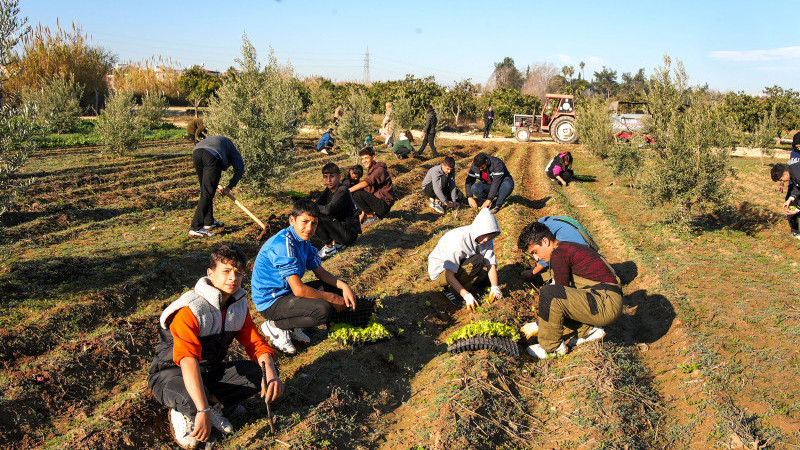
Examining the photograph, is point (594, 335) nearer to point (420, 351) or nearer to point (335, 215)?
point (420, 351)

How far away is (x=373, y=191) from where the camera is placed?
9.54 meters

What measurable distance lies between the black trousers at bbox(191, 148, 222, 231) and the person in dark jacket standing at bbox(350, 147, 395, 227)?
7.86 feet

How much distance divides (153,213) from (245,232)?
2.51 meters

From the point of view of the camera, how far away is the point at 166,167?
48.7 ft

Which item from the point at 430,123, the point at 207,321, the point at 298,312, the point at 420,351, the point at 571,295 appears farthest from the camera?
the point at 430,123

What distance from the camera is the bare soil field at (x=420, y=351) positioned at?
3893mm

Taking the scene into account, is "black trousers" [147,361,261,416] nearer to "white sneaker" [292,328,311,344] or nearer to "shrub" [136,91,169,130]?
"white sneaker" [292,328,311,344]

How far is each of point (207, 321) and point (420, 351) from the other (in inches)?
96.6

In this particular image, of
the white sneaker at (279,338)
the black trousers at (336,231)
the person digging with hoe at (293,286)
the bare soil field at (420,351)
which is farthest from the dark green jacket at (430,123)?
the white sneaker at (279,338)

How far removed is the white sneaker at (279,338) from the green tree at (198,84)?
93.6 ft

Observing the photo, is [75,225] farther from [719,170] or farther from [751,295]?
[719,170]

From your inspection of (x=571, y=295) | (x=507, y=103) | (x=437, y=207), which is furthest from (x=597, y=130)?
(x=507, y=103)

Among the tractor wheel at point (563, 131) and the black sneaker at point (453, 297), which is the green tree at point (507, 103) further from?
the black sneaker at point (453, 297)

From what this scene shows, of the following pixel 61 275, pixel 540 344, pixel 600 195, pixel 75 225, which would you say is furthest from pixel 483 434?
pixel 600 195
